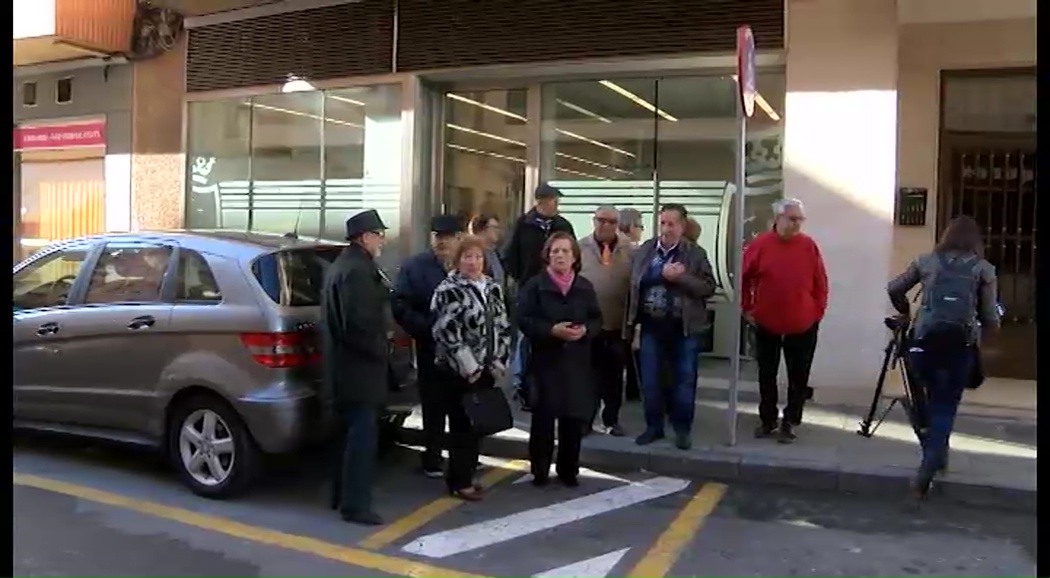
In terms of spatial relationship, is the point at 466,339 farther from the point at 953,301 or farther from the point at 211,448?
the point at 953,301

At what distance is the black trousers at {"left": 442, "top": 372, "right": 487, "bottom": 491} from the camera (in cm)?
587

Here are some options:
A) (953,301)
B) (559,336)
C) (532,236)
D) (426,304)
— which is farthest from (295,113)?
(953,301)

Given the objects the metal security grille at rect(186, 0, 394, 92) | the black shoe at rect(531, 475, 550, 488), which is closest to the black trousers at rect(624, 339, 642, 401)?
the black shoe at rect(531, 475, 550, 488)

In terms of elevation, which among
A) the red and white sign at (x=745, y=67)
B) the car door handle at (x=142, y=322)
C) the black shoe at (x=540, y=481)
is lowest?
the black shoe at (x=540, y=481)

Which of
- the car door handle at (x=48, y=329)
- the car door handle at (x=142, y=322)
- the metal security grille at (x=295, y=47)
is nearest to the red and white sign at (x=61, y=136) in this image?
the metal security grille at (x=295, y=47)

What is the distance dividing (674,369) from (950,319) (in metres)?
1.85

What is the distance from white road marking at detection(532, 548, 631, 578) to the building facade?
4.34 metres

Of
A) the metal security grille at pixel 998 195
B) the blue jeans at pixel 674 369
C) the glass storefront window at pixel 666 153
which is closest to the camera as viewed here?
the blue jeans at pixel 674 369

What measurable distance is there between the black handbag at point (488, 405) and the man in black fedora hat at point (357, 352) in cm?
52

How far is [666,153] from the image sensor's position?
10266 mm

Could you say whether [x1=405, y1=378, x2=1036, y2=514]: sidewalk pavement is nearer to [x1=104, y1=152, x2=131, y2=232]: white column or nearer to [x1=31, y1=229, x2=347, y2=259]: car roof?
[x1=31, y1=229, x2=347, y2=259]: car roof

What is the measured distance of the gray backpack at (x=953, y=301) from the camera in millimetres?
5637

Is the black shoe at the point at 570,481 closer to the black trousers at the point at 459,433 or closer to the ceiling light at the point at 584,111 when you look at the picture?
the black trousers at the point at 459,433
